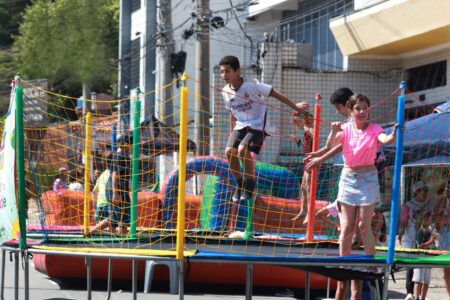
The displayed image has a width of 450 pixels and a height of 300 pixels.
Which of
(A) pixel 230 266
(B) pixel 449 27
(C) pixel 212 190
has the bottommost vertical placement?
(A) pixel 230 266

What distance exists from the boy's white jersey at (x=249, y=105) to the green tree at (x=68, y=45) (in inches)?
1248

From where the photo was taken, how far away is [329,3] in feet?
82.5

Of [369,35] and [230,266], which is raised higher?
[369,35]

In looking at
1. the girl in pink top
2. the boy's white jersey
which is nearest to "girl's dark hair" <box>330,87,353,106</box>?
the girl in pink top

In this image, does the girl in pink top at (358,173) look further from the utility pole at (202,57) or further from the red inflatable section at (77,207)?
the utility pole at (202,57)

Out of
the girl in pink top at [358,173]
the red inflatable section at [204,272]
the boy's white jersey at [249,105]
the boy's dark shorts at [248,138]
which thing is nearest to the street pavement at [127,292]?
the red inflatable section at [204,272]

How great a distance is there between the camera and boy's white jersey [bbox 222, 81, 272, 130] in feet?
33.2

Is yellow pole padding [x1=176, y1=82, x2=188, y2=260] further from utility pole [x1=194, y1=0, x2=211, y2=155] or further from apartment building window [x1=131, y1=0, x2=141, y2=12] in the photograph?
apartment building window [x1=131, y1=0, x2=141, y2=12]

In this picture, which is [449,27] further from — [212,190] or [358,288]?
[358,288]

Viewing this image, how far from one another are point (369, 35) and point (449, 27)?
291 centimetres

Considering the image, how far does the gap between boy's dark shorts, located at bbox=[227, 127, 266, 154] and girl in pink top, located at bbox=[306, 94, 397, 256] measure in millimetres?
1604

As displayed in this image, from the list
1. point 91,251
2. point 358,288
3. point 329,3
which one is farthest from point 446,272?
point 329,3

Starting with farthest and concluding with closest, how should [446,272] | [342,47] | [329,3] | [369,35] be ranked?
[329,3] < [342,47] < [369,35] < [446,272]

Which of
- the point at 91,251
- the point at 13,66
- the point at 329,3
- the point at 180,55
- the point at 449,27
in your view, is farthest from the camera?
the point at 13,66
